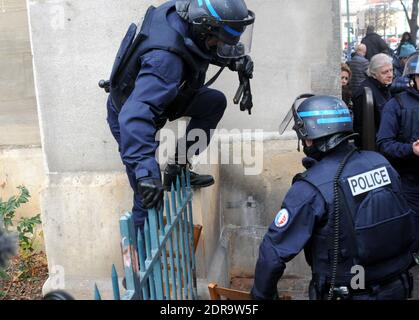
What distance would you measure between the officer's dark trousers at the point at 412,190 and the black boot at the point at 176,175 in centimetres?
147

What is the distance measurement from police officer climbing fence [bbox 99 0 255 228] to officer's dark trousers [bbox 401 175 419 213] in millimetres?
1661

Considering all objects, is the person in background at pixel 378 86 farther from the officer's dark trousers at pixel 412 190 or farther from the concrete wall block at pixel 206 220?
the concrete wall block at pixel 206 220

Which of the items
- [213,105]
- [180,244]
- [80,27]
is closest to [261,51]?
[213,105]

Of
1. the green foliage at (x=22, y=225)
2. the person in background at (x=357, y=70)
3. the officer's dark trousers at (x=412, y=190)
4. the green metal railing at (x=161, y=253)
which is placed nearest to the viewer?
the green metal railing at (x=161, y=253)

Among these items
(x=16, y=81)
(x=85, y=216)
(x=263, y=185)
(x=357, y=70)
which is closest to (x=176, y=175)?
(x=85, y=216)

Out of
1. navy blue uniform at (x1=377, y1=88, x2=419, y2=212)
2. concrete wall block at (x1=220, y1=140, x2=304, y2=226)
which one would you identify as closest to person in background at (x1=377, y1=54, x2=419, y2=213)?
navy blue uniform at (x1=377, y1=88, x2=419, y2=212)

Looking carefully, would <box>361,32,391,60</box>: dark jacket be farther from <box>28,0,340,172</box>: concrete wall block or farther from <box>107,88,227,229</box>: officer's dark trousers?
<box>28,0,340,172</box>: concrete wall block

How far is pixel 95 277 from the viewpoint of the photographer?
3553 millimetres

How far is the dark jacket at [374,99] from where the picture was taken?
4785mm

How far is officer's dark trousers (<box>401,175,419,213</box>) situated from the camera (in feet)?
12.6

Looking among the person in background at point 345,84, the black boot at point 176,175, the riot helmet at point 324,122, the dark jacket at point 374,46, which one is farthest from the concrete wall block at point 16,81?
the dark jacket at point 374,46

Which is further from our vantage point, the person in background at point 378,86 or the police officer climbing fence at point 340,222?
the person in background at point 378,86

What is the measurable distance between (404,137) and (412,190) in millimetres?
386
